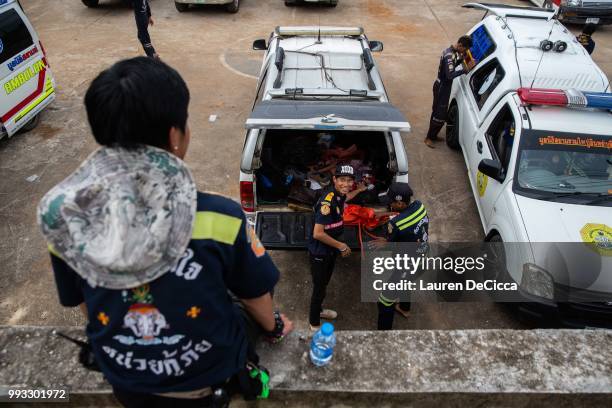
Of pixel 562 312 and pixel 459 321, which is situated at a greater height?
pixel 562 312

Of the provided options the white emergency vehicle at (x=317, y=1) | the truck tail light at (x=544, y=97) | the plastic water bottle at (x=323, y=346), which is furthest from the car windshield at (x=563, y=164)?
the white emergency vehicle at (x=317, y=1)

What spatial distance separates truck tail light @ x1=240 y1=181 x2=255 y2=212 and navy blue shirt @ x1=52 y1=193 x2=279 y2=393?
2814 millimetres

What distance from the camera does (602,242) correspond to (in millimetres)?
3955

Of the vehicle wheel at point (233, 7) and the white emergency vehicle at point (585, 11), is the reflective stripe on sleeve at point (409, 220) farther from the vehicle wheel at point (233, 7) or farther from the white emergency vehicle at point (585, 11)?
the vehicle wheel at point (233, 7)

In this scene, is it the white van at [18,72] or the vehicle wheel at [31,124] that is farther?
the vehicle wheel at [31,124]

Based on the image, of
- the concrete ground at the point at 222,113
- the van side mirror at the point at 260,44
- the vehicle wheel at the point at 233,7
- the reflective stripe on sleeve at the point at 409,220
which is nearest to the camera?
the reflective stripe on sleeve at the point at 409,220

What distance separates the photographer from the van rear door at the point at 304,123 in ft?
12.0

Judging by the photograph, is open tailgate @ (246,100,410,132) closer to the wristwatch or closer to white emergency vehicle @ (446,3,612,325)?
white emergency vehicle @ (446,3,612,325)

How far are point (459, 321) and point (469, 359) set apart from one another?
8.60 feet

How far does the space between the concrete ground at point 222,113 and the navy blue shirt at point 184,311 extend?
9.94 feet

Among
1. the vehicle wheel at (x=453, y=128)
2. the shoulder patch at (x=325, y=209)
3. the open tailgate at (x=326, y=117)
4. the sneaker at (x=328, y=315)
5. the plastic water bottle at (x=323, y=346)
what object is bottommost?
the sneaker at (x=328, y=315)

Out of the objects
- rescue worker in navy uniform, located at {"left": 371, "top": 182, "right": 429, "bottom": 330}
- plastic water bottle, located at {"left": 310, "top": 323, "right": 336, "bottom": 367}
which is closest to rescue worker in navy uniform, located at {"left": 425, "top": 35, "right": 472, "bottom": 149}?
rescue worker in navy uniform, located at {"left": 371, "top": 182, "right": 429, "bottom": 330}

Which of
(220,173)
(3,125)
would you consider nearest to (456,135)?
(220,173)

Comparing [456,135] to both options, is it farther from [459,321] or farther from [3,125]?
[3,125]
